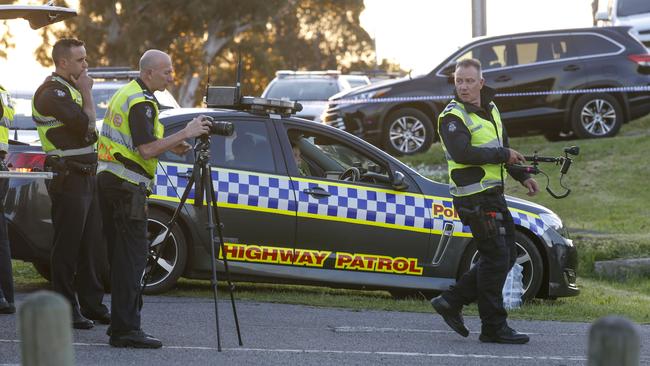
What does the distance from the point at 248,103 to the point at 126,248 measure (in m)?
2.56

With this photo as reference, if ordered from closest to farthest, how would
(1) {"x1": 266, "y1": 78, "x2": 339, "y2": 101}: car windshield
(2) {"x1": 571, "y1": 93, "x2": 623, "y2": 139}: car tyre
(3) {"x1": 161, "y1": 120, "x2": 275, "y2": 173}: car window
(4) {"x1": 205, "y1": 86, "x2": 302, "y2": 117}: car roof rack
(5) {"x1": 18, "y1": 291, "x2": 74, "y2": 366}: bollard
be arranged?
(5) {"x1": 18, "y1": 291, "x2": 74, "y2": 366}: bollard
(4) {"x1": 205, "y1": 86, "x2": 302, "y2": 117}: car roof rack
(3) {"x1": 161, "y1": 120, "x2": 275, "y2": 173}: car window
(2) {"x1": 571, "y1": 93, "x2": 623, "y2": 139}: car tyre
(1) {"x1": 266, "y1": 78, "x2": 339, "y2": 101}: car windshield

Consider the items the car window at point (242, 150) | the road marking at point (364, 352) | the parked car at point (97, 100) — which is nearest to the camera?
the road marking at point (364, 352)

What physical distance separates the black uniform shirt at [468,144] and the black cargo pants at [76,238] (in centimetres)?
208

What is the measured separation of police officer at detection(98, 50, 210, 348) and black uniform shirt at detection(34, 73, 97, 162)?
0.53 metres

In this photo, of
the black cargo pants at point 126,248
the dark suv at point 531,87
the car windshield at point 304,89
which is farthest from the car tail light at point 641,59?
the black cargo pants at point 126,248

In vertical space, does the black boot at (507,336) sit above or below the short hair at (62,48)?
below

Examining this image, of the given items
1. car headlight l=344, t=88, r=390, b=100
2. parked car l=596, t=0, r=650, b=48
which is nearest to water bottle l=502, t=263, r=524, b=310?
car headlight l=344, t=88, r=390, b=100

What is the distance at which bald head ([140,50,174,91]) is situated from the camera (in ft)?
22.3

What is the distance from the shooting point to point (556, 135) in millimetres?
18344

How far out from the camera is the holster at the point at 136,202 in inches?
268

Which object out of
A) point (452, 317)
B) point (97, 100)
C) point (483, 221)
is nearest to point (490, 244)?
point (483, 221)

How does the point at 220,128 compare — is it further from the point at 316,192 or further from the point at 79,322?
the point at 316,192

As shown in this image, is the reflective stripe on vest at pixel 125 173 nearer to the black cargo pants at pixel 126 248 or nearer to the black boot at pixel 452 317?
the black cargo pants at pixel 126 248

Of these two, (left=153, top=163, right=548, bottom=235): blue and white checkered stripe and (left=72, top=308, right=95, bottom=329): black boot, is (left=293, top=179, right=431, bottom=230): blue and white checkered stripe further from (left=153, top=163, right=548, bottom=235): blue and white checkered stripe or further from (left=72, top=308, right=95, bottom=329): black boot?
(left=72, top=308, right=95, bottom=329): black boot
